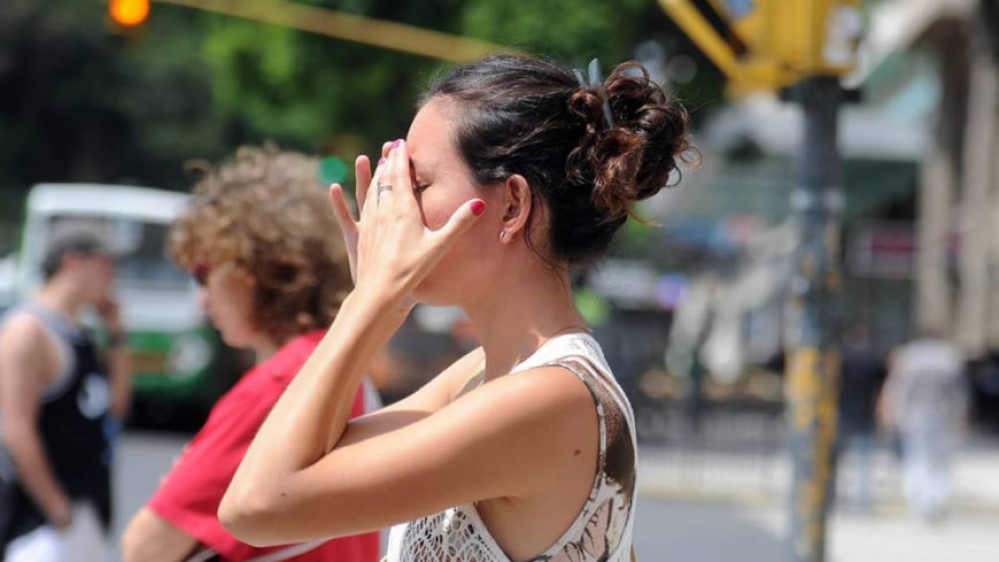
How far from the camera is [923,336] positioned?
51.2ft

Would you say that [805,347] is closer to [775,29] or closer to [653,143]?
[775,29]

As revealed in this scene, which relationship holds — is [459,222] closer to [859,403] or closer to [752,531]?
[752,531]

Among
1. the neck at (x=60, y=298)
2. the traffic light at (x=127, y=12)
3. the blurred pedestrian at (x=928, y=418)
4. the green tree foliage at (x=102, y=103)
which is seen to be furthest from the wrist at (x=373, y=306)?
the green tree foliage at (x=102, y=103)

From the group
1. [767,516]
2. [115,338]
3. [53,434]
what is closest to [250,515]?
[53,434]

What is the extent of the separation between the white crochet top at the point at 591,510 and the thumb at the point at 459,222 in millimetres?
198

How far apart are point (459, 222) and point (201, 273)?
58.5 inches

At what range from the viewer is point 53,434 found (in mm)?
5152

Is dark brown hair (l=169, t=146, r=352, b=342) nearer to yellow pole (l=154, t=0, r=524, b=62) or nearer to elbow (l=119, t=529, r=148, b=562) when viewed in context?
elbow (l=119, t=529, r=148, b=562)

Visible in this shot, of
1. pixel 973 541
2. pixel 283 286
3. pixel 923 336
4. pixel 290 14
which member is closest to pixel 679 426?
pixel 923 336

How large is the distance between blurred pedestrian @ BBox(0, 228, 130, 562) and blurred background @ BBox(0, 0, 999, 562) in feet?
3.87

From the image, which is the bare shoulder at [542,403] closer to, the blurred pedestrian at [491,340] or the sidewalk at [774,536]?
the blurred pedestrian at [491,340]

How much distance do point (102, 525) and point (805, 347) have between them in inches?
112

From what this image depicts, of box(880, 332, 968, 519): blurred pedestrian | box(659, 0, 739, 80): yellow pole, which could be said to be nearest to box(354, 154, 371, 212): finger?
box(659, 0, 739, 80): yellow pole

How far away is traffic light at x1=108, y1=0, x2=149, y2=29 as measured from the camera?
12.6 metres
